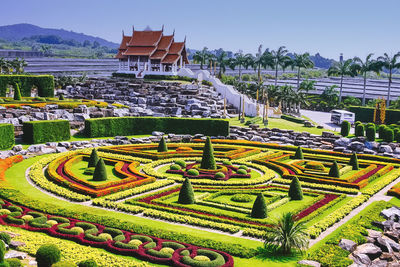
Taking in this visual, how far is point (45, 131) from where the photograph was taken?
4725cm

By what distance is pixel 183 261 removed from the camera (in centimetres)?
1945

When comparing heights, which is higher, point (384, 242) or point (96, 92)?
point (96, 92)

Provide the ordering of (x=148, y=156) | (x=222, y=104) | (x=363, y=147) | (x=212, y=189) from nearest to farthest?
(x=212, y=189) → (x=148, y=156) → (x=363, y=147) → (x=222, y=104)

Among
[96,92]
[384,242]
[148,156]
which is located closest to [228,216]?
[384,242]

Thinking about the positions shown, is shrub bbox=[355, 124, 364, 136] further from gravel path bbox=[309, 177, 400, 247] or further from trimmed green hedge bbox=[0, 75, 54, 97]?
trimmed green hedge bbox=[0, 75, 54, 97]

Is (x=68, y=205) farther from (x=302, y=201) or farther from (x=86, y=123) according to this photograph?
(x=86, y=123)

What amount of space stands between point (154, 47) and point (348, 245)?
235 feet

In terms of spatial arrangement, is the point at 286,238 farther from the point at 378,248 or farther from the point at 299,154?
the point at 299,154

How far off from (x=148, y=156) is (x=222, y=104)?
113 ft

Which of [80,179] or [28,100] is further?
[28,100]

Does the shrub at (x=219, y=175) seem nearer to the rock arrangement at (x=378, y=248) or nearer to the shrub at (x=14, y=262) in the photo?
the rock arrangement at (x=378, y=248)

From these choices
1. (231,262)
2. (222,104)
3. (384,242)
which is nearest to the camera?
(231,262)

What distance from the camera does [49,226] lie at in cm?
2300

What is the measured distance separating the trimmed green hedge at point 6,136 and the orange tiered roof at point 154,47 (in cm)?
4450
